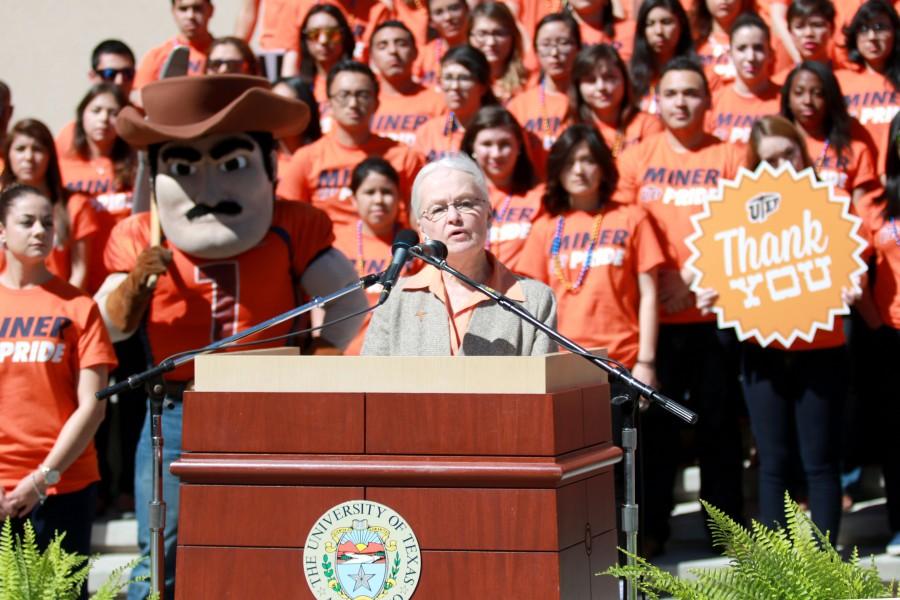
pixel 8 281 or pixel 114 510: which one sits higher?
pixel 8 281

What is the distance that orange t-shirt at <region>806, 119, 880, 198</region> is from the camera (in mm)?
6680

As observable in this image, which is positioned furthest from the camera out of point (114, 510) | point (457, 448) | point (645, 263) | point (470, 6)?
point (470, 6)

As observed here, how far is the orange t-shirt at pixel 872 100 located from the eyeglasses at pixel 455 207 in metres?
3.99

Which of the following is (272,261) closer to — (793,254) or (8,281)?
(8,281)

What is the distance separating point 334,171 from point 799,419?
2.64 meters

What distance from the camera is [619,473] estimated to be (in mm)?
5406

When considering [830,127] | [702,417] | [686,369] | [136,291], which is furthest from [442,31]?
[136,291]

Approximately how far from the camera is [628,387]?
3.31 meters

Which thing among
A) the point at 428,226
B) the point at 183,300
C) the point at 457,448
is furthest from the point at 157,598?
the point at 183,300

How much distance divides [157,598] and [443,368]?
76cm

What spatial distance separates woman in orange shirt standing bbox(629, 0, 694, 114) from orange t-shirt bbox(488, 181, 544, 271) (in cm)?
131

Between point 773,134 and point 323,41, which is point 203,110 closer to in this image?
point 773,134

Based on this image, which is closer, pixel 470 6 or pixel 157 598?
→ pixel 157 598

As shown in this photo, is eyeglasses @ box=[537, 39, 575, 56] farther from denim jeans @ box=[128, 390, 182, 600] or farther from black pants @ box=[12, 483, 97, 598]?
black pants @ box=[12, 483, 97, 598]
